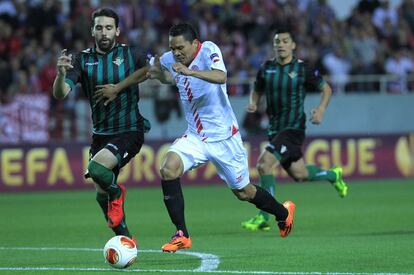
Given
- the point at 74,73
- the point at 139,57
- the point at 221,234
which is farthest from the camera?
the point at 221,234

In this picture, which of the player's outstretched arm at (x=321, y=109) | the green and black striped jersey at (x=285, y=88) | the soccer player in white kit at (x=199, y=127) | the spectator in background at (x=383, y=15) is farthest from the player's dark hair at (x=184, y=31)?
the spectator in background at (x=383, y=15)

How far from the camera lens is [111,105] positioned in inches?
409

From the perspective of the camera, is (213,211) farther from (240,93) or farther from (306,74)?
(240,93)

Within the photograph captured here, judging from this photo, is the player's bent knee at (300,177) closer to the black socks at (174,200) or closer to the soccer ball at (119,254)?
the black socks at (174,200)

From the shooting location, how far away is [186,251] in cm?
1038

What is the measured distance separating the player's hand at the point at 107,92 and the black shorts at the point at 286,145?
11.7 ft

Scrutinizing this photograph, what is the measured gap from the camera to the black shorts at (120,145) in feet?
33.4

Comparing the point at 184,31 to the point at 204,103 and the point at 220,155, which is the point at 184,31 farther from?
the point at 220,155

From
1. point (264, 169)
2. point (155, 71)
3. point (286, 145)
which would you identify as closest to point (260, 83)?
point (286, 145)

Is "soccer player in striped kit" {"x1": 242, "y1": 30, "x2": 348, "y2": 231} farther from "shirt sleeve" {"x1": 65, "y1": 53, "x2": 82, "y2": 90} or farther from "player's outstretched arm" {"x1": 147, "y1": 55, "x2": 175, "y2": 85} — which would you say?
"shirt sleeve" {"x1": 65, "y1": 53, "x2": 82, "y2": 90}

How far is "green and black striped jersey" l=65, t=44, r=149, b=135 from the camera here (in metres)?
10.4

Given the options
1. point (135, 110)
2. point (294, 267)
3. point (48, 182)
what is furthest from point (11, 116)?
point (294, 267)

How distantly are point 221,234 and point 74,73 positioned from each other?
9.91 ft

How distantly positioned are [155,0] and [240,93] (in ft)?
9.97
